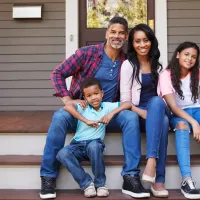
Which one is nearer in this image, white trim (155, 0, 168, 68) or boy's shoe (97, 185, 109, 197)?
boy's shoe (97, 185, 109, 197)

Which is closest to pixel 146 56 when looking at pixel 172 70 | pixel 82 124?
pixel 172 70

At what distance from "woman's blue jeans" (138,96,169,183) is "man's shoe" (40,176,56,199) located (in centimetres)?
63

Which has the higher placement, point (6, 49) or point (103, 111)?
point (6, 49)

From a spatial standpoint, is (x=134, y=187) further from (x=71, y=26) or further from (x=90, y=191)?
(x=71, y=26)

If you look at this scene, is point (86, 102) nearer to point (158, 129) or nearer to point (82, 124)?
point (82, 124)

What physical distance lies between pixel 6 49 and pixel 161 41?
1.94 m

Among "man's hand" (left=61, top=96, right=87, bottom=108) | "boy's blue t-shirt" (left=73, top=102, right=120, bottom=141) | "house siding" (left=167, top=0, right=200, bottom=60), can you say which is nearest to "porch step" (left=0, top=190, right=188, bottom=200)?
"boy's blue t-shirt" (left=73, top=102, right=120, bottom=141)

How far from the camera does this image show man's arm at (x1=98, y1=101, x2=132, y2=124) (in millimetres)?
2199

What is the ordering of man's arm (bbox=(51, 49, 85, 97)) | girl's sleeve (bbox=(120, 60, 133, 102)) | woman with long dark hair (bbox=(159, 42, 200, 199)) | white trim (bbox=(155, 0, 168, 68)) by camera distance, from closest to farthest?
woman with long dark hair (bbox=(159, 42, 200, 199)) < girl's sleeve (bbox=(120, 60, 133, 102)) < man's arm (bbox=(51, 49, 85, 97)) < white trim (bbox=(155, 0, 168, 68))

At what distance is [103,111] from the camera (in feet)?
7.52

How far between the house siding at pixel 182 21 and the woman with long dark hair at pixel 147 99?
180 cm

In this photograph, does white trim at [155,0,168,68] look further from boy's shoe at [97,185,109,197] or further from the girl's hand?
boy's shoe at [97,185,109,197]

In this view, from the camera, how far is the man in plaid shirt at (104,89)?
2115mm

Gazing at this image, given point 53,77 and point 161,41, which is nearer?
point 53,77
